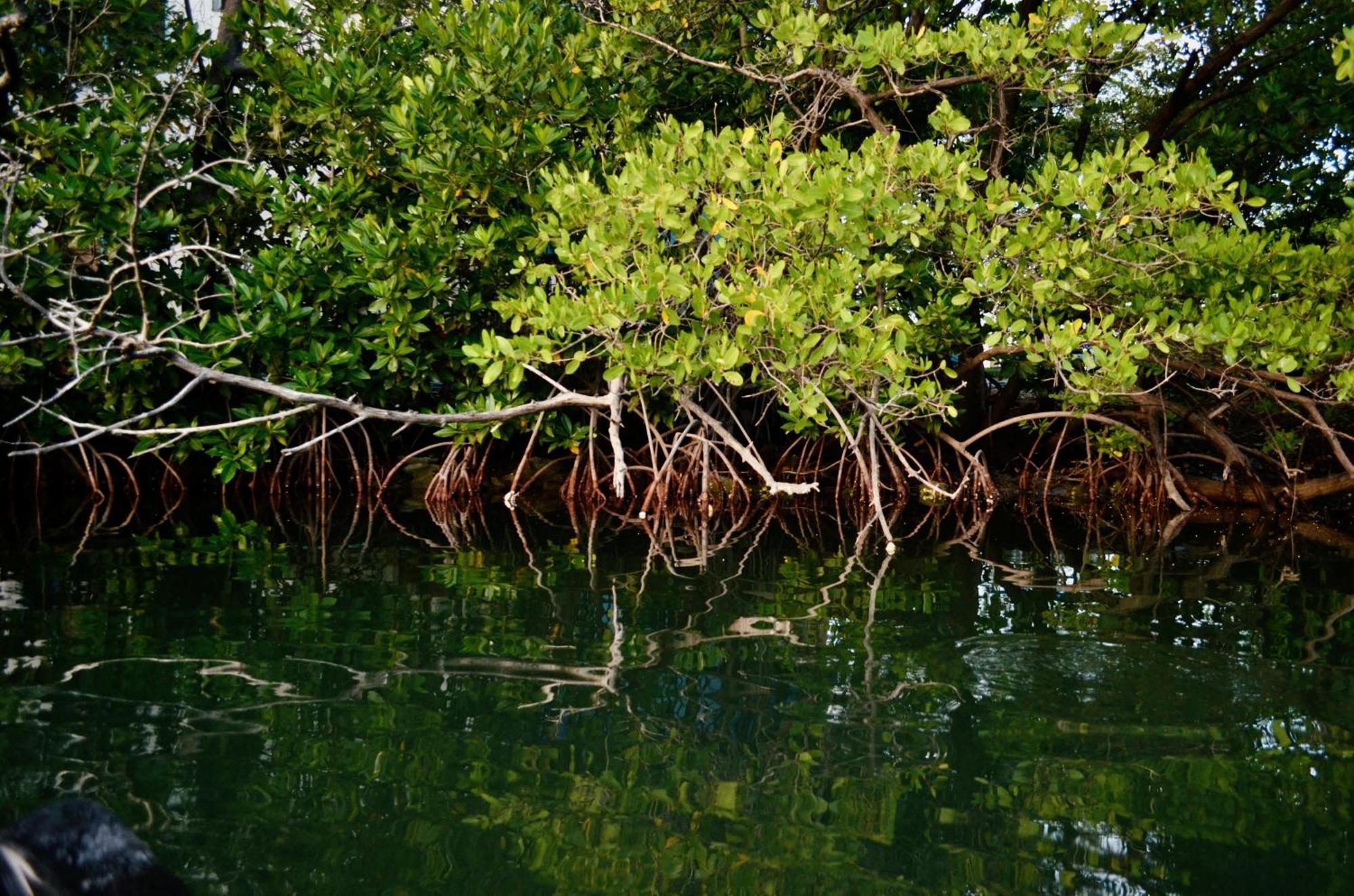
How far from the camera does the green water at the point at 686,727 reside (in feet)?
7.92

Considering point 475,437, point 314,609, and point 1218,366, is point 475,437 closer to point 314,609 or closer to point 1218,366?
point 314,609

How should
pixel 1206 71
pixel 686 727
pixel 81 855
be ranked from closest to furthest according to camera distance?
pixel 81 855 < pixel 686 727 < pixel 1206 71

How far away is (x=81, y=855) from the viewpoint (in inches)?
72.3

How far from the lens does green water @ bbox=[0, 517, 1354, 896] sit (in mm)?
2414

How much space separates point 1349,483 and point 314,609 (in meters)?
6.33

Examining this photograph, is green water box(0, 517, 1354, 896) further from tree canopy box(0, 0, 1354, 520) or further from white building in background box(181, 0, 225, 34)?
white building in background box(181, 0, 225, 34)

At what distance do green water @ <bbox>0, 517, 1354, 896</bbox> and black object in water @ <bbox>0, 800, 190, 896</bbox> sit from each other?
375mm

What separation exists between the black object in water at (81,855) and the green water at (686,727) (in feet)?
1.23

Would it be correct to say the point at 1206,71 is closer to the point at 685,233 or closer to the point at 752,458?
the point at 685,233

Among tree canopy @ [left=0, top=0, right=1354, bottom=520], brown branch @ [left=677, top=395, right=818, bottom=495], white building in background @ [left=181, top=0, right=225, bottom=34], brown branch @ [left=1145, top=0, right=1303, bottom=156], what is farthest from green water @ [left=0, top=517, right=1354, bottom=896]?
white building in background @ [left=181, top=0, right=225, bottom=34]

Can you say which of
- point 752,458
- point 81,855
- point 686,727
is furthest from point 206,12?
point 81,855

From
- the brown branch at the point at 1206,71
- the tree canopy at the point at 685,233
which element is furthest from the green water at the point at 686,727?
the brown branch at the point at 1206,71

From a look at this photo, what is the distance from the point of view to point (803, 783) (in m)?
2.80

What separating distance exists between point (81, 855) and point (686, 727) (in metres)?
1.64
